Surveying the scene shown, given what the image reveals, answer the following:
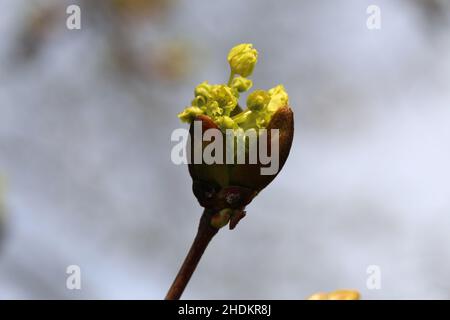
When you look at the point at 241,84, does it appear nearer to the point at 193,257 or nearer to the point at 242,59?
the point at 242,59

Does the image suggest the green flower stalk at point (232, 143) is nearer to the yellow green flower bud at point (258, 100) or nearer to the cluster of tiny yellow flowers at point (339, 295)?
the yellow green flower bud at point (258, 100)

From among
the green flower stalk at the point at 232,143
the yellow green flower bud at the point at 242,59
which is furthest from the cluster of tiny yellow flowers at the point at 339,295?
the yellow green flower bud at the point at 242,59

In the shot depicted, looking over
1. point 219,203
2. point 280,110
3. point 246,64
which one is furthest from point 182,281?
point 246,64

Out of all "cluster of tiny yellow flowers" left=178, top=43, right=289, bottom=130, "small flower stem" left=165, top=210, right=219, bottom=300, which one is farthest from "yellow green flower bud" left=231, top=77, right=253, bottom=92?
"small flower stem" left=165, top=210, right=219, bottom=300

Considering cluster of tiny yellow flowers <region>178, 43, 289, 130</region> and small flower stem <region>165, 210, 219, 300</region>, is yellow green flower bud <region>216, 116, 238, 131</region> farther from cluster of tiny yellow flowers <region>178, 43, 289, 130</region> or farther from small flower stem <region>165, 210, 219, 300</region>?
small flower stem <region>165, 210, 219, 300</region>
